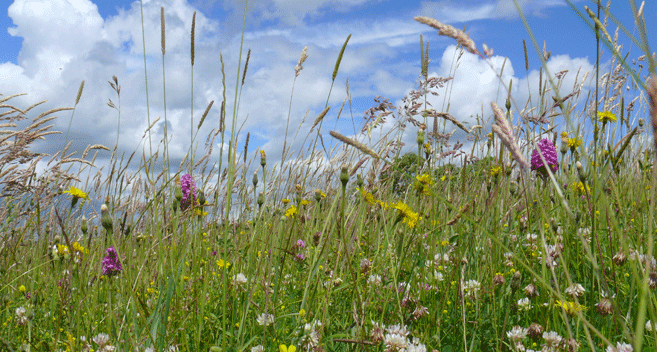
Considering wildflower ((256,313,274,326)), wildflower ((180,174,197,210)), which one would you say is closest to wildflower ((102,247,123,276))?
wildflower ((180,174,197,210))

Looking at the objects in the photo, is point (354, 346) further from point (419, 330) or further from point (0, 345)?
point (0, 345)

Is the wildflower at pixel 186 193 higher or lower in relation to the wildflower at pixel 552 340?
higher

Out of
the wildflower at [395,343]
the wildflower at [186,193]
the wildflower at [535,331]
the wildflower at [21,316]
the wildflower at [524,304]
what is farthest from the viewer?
the wildflower at [186,193]

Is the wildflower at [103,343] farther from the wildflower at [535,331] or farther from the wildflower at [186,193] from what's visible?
the wildflower at [535,331]

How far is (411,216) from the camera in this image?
1.32m

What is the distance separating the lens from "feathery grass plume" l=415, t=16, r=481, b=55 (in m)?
0.68

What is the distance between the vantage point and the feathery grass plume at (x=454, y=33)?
0.68 metres

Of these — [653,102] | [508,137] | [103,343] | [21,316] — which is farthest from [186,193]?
[653,102]

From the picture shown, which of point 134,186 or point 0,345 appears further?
point 134,186

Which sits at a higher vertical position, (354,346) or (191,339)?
(354,346)

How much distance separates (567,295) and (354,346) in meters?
0.78

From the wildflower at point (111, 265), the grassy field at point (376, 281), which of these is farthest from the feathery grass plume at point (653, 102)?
the wildflower at point (111, 265)

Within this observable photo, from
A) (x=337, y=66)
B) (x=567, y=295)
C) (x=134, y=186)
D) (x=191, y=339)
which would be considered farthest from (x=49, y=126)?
(x=567, y=295)

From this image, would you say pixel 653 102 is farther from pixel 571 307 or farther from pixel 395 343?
pixel 395 343
